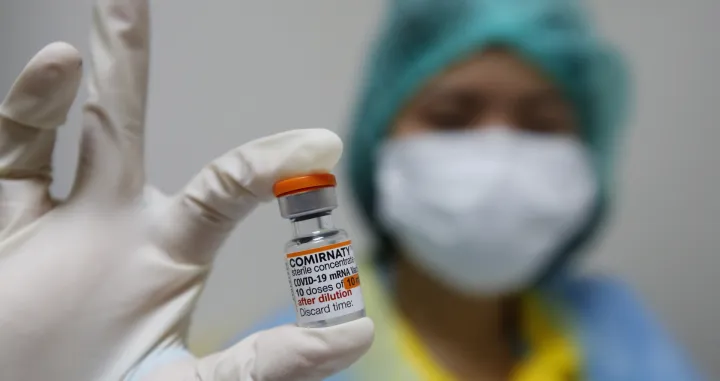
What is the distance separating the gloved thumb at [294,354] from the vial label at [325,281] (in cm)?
2

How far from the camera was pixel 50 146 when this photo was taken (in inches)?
18.8

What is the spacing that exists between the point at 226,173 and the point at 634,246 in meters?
1.07

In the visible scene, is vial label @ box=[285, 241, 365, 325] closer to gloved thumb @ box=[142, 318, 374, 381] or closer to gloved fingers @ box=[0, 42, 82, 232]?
gloved thumb @ box=[142, 318, 374, 381]

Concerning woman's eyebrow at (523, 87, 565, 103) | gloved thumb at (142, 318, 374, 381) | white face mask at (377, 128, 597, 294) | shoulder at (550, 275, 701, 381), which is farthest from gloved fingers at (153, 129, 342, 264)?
shoulder at (550, 275, 701, 381)

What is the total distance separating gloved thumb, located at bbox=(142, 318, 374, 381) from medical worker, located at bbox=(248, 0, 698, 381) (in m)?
0.40

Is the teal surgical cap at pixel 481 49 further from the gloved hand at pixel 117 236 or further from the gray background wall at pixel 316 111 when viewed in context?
the gloved hand at pixel 117 236

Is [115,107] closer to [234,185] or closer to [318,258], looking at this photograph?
[234,185]

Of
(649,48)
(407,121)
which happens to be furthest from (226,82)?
(649,48)

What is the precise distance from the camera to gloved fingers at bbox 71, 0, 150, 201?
48cm

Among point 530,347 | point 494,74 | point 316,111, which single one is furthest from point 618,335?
point 316,111

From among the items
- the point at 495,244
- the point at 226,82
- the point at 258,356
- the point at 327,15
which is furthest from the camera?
the point at 327,15

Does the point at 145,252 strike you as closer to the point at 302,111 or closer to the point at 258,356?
the point at 258,356

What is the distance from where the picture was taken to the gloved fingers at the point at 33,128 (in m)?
0.42

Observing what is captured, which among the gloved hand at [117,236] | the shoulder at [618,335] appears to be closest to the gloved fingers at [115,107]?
the gloved hand at [117,236]
